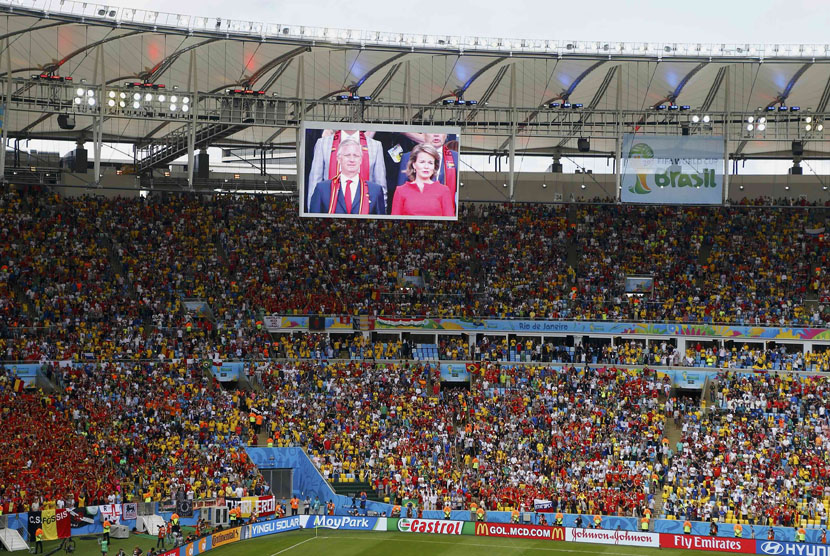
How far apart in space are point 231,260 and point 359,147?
38.8ft

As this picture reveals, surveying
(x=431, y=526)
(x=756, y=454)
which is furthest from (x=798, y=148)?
(x=431, y=526)

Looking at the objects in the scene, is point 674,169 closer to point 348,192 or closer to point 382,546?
point 348,192

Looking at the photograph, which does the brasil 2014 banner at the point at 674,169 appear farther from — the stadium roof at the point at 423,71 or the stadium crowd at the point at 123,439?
the stadium crowd at the point at 123,439

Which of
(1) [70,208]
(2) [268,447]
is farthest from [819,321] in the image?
(1) [70,208]

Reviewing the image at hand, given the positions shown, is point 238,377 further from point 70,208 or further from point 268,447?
point 70,208

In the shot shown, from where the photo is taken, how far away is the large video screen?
4322 centimetres

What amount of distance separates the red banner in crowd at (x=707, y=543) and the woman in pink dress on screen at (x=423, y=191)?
16.2m

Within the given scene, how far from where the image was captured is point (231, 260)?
52.0 metres

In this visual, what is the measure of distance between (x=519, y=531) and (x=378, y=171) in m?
16.0

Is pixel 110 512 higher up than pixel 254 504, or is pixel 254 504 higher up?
pixel 110 512

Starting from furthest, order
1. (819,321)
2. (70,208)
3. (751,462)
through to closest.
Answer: (70,208)
(819,321)
(751,462)

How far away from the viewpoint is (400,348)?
1908 inches

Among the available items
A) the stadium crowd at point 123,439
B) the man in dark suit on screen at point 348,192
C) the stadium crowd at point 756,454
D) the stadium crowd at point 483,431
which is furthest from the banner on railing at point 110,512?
the stadium crowd at point 756,454

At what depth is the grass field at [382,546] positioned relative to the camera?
33281mm
